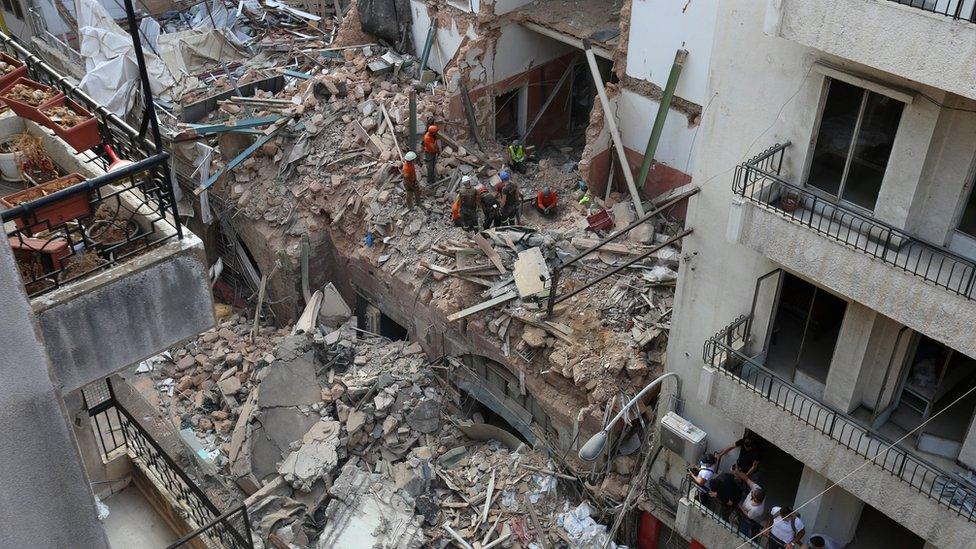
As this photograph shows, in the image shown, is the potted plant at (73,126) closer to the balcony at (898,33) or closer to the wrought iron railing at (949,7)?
the balcony at (898,33)

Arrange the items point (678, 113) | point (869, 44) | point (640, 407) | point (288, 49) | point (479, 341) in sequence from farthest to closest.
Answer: point (288, 49) < point (678, 113) < point (479, 341) < point (640, 407) < point (869, 44)

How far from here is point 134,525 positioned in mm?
8203

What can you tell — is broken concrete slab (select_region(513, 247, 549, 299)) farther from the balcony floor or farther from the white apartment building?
the balcony floor

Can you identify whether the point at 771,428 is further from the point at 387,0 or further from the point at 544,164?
the point at 387,0

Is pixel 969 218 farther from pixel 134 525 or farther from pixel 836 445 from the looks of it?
pixel 134 525

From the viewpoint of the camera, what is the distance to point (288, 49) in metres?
26.2

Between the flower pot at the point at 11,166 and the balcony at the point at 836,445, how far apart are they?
8104mm

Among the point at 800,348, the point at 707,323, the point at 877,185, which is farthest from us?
the point at 707,323

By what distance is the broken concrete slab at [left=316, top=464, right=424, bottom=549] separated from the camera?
50.2 feet

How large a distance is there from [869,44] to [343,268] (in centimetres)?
1414

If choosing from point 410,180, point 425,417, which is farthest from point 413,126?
point 425,417

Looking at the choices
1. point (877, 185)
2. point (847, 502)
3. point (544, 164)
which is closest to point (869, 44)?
point (877, 185)

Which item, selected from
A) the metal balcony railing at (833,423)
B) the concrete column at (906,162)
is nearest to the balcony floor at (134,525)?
the metal balcony railing at (833,423)

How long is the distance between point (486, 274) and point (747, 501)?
704cm
